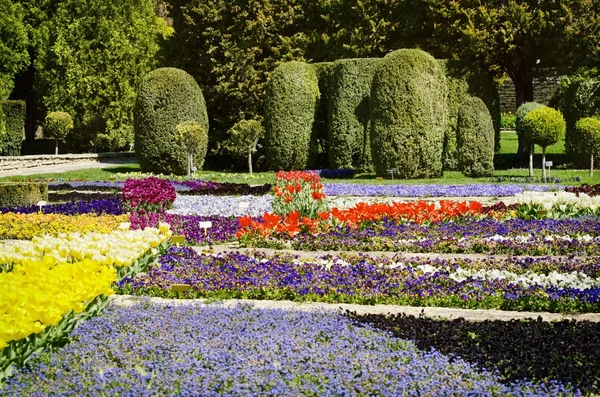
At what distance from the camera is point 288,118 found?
77.0 feet

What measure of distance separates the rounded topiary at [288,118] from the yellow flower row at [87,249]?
51.9ft

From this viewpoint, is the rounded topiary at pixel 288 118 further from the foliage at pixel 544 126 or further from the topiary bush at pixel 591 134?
the topiary bush at pixel 591 134

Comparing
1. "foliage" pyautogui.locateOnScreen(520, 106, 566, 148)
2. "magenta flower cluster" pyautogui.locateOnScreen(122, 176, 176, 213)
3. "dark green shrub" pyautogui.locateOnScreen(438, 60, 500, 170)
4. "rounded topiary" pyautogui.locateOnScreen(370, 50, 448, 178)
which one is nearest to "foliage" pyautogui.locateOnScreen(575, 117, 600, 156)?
"foliage" pyautogui.locateOnScreen(520, 106, 566, 148)

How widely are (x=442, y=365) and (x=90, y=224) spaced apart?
6.70 metres

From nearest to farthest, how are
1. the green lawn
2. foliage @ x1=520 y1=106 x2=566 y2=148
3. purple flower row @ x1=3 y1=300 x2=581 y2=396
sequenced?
purple flower row @ x1=3 y1=300 x2=581 y2=396
foliage @ x1=520 y1=106 x2=566 y2=148
the green lawn

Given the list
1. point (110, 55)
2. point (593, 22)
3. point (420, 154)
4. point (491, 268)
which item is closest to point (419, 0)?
point (593, 22)

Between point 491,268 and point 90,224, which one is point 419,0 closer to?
point 90,224

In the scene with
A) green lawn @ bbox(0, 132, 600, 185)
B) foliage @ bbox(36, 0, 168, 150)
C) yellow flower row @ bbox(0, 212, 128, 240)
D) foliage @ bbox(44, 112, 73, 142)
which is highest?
foliage @ bbox(36, 0, 168, 150)

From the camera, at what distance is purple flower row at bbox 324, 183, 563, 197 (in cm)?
1531

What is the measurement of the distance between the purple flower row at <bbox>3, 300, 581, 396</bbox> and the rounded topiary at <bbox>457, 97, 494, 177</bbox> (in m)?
15.2

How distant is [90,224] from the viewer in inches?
402

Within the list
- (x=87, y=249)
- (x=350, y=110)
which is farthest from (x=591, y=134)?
(x=87, y=249)

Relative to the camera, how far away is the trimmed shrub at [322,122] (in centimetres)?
2433

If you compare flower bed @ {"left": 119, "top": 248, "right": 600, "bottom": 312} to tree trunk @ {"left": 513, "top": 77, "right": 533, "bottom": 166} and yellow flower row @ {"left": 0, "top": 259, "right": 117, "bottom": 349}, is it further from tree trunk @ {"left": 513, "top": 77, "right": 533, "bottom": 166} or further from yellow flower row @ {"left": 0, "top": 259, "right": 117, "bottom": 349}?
tree trunk @ {"left": 513, "top": 77, "right": 533, "bottom": 166}
